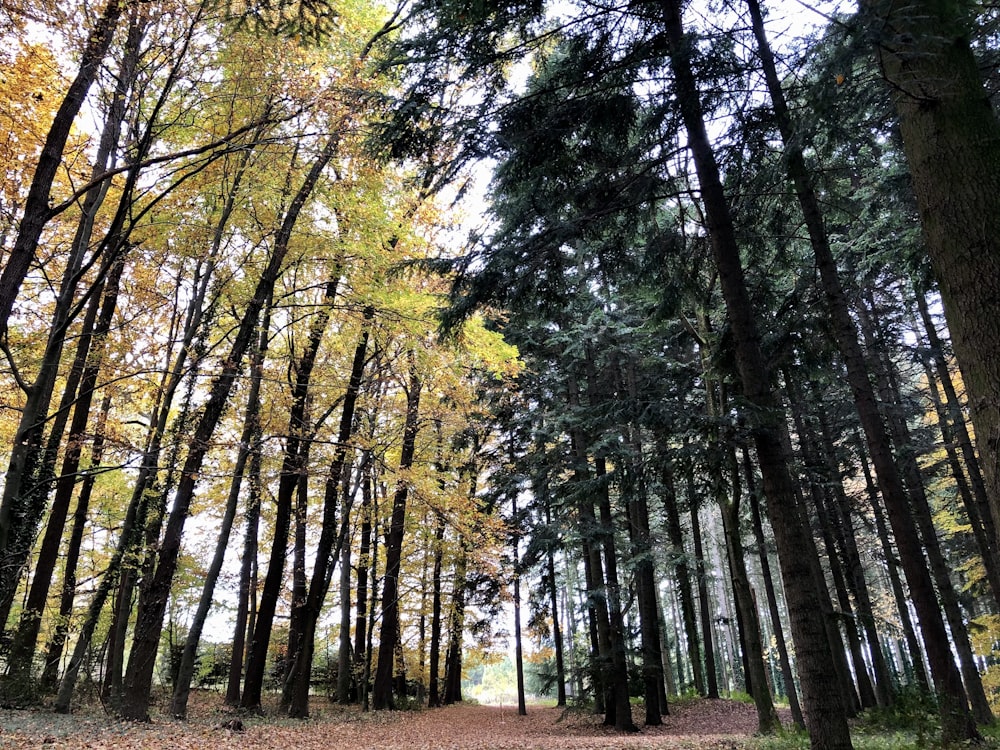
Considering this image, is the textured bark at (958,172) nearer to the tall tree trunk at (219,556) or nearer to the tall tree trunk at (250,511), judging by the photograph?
the tall tree trunk at (250,511)

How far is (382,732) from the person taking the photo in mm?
12109

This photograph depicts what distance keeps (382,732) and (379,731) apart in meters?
0.23

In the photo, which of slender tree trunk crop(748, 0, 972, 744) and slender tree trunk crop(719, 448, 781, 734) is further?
slender tree trunk crop(719, 448, 781, 734)

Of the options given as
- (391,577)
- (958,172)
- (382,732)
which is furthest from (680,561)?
(958,172)

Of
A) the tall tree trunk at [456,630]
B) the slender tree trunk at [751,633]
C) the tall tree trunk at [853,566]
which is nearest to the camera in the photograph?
the slender tree trunk at [751,633]

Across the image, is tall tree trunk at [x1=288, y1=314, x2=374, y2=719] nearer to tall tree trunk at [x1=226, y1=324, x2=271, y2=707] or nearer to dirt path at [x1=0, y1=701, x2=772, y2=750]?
dirt path at [x1=0, y1=701, x2=772, y2=750]

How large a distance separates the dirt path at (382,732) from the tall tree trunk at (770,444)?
3.40 metres

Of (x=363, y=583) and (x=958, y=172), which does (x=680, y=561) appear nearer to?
(x=363, y=583)

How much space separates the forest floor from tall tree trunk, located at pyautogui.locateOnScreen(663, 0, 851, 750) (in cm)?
337

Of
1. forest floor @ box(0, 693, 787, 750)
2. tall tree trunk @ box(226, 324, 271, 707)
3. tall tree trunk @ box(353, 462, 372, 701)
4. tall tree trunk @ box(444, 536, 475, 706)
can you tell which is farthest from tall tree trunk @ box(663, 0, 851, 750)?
tall tree trunk @ box(353, 462, 372, 701)

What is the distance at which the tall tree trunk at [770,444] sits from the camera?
5320mm

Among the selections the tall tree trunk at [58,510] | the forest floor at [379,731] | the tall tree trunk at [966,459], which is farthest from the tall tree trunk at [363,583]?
the tall tree trunk at [966,459]

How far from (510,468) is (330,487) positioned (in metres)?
5.54

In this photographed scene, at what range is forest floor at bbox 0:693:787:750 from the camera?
725 centimetres
